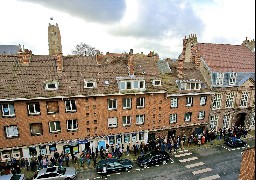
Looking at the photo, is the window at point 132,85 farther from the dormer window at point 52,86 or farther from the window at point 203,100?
the window at point 203,100

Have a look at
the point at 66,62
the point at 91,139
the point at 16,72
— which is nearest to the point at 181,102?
the point at 91,139

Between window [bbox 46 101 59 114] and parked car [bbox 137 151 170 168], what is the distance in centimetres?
1209

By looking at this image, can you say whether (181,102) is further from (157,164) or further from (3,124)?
(3,124)

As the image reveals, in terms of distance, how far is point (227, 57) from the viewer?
36.5 meters

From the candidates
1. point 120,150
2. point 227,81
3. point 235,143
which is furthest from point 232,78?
point 120,150

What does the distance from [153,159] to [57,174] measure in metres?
11.3

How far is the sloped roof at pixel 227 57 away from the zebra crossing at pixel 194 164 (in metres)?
13.9

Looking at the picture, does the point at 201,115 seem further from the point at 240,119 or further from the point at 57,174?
the point at 57,174

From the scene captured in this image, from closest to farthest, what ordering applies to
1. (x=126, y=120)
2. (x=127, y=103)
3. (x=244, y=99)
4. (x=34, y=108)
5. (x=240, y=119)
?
(x=34, y=108)
(x=127, y=103)
(x=126, y=120)
(x=244, y=99)
(x=240, y=119)

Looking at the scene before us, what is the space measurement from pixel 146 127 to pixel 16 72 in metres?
18.7

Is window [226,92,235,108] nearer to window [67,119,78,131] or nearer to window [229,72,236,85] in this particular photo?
window [229,72,236,85]

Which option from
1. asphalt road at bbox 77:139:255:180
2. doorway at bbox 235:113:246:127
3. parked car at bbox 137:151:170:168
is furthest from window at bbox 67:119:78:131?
doorway at bbox 235:113:246:127

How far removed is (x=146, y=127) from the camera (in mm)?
30141

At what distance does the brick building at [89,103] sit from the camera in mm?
25031
